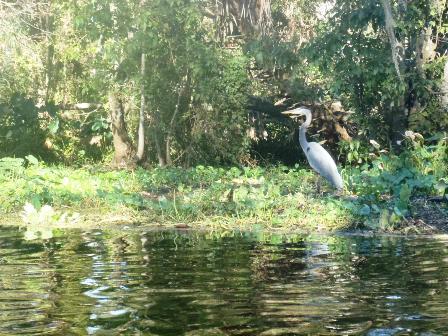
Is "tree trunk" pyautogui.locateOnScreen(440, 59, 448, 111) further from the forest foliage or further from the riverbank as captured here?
the riverbank

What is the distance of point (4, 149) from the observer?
21.2 m

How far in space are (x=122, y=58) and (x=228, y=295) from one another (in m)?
12.8

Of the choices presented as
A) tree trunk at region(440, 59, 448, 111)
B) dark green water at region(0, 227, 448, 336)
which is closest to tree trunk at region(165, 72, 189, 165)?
tree trunk at region(440, 59, 448, 111)

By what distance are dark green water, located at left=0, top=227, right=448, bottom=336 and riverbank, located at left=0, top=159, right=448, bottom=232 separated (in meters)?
1.01

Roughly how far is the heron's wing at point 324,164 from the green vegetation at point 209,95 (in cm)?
31

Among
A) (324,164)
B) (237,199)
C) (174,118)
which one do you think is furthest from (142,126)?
(237,199)

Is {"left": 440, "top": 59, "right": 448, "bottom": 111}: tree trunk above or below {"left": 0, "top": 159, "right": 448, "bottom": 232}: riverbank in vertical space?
above

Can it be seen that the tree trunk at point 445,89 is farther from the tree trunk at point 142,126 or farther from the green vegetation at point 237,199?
the tree trunk at point 142,126

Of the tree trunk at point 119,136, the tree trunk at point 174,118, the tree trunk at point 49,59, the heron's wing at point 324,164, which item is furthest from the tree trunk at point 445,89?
the tree trunk at point 49,59

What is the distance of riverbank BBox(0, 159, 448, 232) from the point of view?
10.3 m

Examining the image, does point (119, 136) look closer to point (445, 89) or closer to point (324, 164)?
point (324, 164)

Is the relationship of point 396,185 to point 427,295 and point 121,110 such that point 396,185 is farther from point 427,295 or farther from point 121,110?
point 121,110

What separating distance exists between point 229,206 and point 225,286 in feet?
16.6

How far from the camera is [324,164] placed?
1352cm
